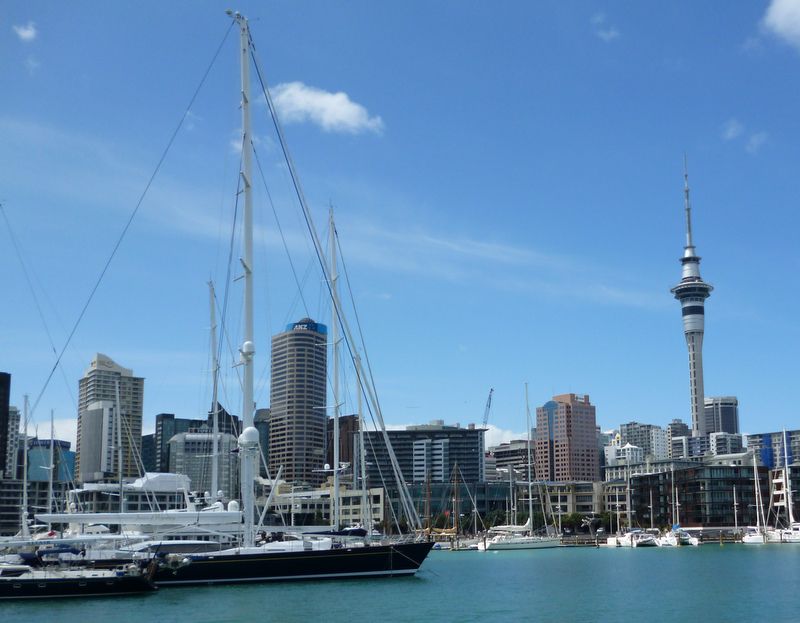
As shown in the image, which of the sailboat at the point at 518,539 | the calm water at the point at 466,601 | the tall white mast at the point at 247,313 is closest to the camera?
the calm water at the point at 466,601

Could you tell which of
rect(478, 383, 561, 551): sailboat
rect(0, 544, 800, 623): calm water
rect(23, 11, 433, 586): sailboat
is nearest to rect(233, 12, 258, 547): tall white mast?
rect(23, 11, 433, 586): sailboat

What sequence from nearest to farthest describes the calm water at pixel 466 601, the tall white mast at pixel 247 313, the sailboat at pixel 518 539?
the calm water at pixel 466 601 → the tall white mast at pixel 247 313 → the sailboat at pixel 518 539

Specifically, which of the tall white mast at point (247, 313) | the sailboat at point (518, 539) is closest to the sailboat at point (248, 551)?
the tall white mast at point (247, 313)

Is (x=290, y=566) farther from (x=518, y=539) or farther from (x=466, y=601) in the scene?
(x=518, y=539)

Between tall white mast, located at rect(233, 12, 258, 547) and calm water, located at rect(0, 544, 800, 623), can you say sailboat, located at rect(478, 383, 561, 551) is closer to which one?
calm water, located at rect(0, 544, 800, 623)

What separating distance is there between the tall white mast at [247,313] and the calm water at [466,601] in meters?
7.36

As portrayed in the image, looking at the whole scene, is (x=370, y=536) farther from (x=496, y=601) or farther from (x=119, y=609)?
(x=119, y=609)

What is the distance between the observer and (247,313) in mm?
67125

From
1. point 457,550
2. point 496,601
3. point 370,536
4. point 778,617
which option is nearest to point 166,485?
point 457,550

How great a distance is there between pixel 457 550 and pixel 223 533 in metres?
113

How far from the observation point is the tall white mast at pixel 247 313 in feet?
219

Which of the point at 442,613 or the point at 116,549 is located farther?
the point at 116,549

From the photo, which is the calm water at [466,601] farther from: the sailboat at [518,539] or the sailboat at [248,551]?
the sailboat at [518,539]

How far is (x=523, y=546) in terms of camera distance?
581 ft
